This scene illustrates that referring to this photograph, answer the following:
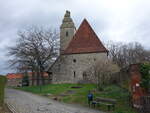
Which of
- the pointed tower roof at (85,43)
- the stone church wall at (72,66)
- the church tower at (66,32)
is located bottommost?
the stone church wall at (72,66)

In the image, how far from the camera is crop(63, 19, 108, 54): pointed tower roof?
131 ft

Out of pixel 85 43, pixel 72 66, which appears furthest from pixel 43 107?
pixel 85 43

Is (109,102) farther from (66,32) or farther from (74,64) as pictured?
(66,32)

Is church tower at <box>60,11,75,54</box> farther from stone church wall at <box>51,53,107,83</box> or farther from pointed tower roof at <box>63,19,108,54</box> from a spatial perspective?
stone church wall at <box>51,53,107,83</box>

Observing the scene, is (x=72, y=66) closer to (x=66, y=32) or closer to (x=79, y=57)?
(x=79, y=57)

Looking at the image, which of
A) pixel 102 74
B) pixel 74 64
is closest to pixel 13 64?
pixel 74 64

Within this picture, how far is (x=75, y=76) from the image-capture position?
4041 cm

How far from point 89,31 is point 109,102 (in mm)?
27015

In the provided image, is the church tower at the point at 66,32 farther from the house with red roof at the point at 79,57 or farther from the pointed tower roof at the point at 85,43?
the pointed tower roof at the point at 85,43

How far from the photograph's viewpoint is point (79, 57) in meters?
40.6

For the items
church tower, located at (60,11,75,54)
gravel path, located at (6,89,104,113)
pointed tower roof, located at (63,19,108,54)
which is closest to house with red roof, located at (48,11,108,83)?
pointed tower roof, located at (63,19,108,54)

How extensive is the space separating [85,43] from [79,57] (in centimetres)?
290

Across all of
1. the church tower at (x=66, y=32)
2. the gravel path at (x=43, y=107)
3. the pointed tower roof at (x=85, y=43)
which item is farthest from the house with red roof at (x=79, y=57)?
the gravel path at (x=43, y=107)

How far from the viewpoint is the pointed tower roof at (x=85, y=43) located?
4003cm
